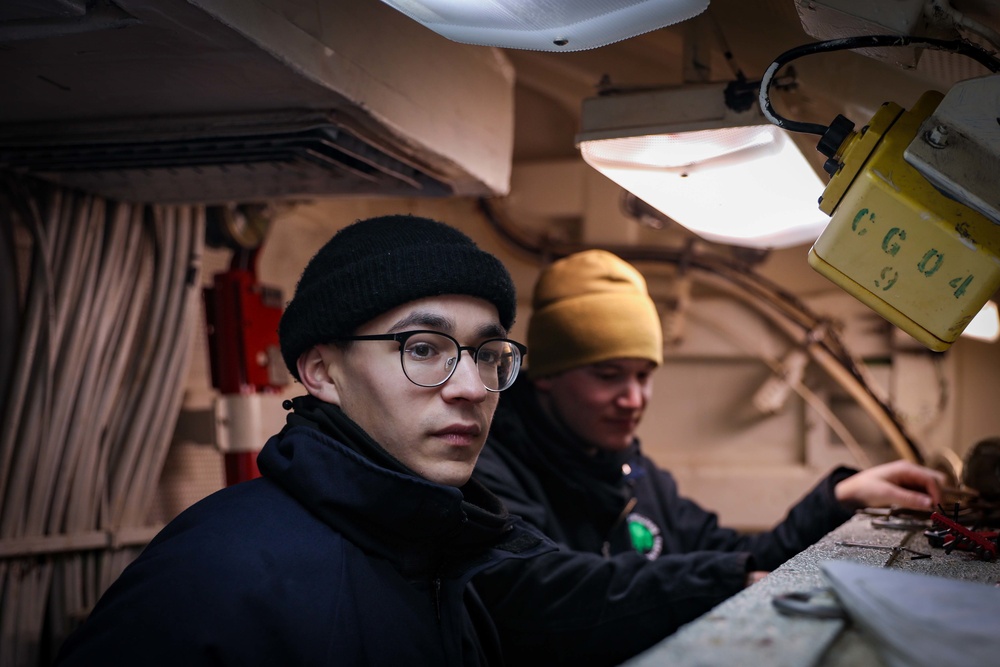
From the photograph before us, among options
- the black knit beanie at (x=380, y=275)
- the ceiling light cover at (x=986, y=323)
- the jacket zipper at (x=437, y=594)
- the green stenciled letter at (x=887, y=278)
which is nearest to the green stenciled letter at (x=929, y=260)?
the green stenciled letter at (x=887, y=278)

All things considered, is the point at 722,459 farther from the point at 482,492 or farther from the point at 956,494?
the point at 482,492

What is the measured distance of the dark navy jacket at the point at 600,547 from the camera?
1530 mm

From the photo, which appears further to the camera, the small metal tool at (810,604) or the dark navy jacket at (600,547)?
the dark navy jacket at (600,547)

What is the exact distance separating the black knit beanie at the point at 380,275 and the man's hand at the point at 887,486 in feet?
2.79

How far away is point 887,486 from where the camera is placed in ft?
5.22

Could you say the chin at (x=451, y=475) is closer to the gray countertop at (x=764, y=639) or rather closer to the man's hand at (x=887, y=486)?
the gray countertop at (x=764, y=639)

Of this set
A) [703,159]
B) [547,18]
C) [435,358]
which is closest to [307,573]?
[435,358]

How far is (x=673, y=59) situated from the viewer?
2.07 meters

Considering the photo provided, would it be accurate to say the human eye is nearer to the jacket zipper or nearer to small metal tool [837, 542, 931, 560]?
the jacket zipper

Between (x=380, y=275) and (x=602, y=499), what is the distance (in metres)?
0.98

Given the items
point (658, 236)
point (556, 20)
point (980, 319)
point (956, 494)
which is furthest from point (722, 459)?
point (556, 20)

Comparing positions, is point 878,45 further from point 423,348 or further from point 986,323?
Result: point 986,323

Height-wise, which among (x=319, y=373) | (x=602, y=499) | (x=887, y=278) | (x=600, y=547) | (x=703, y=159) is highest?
(x=703, y=159)

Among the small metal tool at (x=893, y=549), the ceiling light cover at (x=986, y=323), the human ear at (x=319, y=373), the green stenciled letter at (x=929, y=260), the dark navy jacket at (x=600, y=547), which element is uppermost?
the green stenciled letter at (x=929, y=260)
